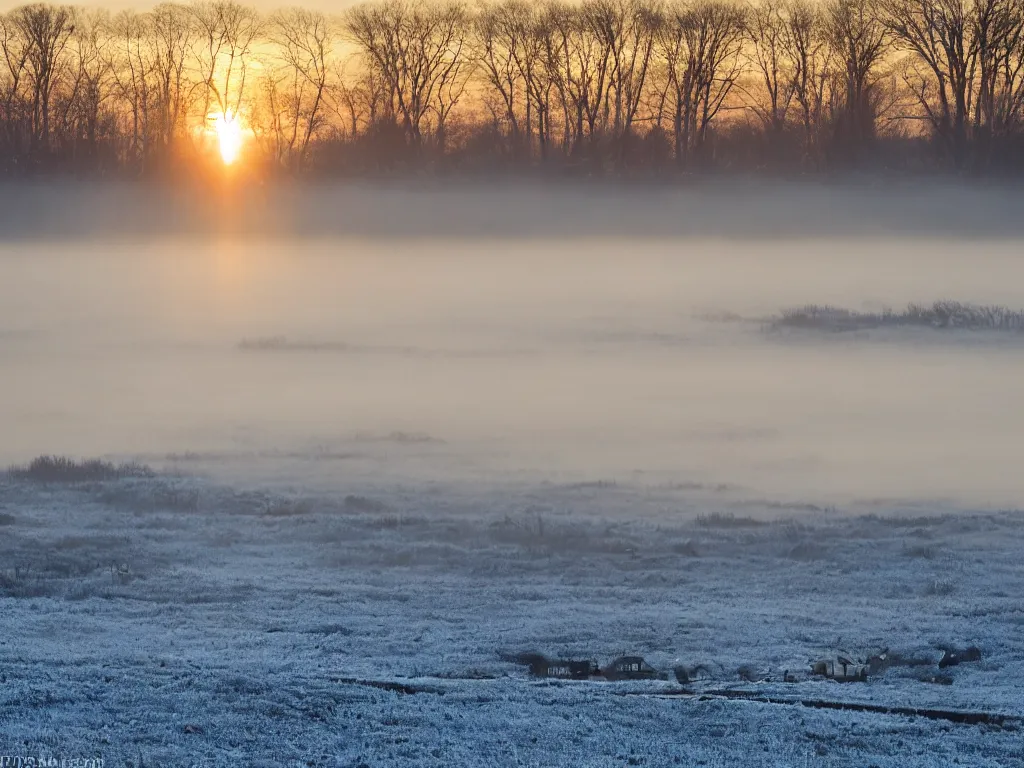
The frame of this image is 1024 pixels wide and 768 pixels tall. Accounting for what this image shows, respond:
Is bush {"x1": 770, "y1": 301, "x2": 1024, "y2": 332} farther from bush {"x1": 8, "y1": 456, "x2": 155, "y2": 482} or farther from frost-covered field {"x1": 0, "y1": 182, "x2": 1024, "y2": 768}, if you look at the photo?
bush {"x1": 8, "y1": 456, "x2": 155, "y2": 482}

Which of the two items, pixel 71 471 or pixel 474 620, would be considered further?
pixel 71 471

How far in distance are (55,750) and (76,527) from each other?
8.67 meters

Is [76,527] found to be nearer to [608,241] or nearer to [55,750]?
[55,750]

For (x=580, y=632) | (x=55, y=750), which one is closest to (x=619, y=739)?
→ (x=55, y=750)

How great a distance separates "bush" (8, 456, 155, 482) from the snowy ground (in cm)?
43

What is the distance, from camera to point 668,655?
802 centimetres

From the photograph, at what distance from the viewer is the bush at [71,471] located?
16531mm

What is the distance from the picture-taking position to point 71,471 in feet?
55.3

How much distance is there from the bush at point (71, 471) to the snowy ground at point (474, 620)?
0.43 meters

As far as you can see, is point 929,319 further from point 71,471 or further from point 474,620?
point 474,620

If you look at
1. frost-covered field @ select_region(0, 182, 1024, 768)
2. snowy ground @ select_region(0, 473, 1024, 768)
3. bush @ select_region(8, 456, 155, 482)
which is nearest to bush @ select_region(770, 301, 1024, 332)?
frost-covered field @ select_region(0, 182, 1024, 768)

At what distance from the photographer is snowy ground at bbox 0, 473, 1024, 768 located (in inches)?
213

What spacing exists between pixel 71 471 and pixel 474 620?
30.4ft

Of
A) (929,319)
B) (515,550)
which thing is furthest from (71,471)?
(929,319)
